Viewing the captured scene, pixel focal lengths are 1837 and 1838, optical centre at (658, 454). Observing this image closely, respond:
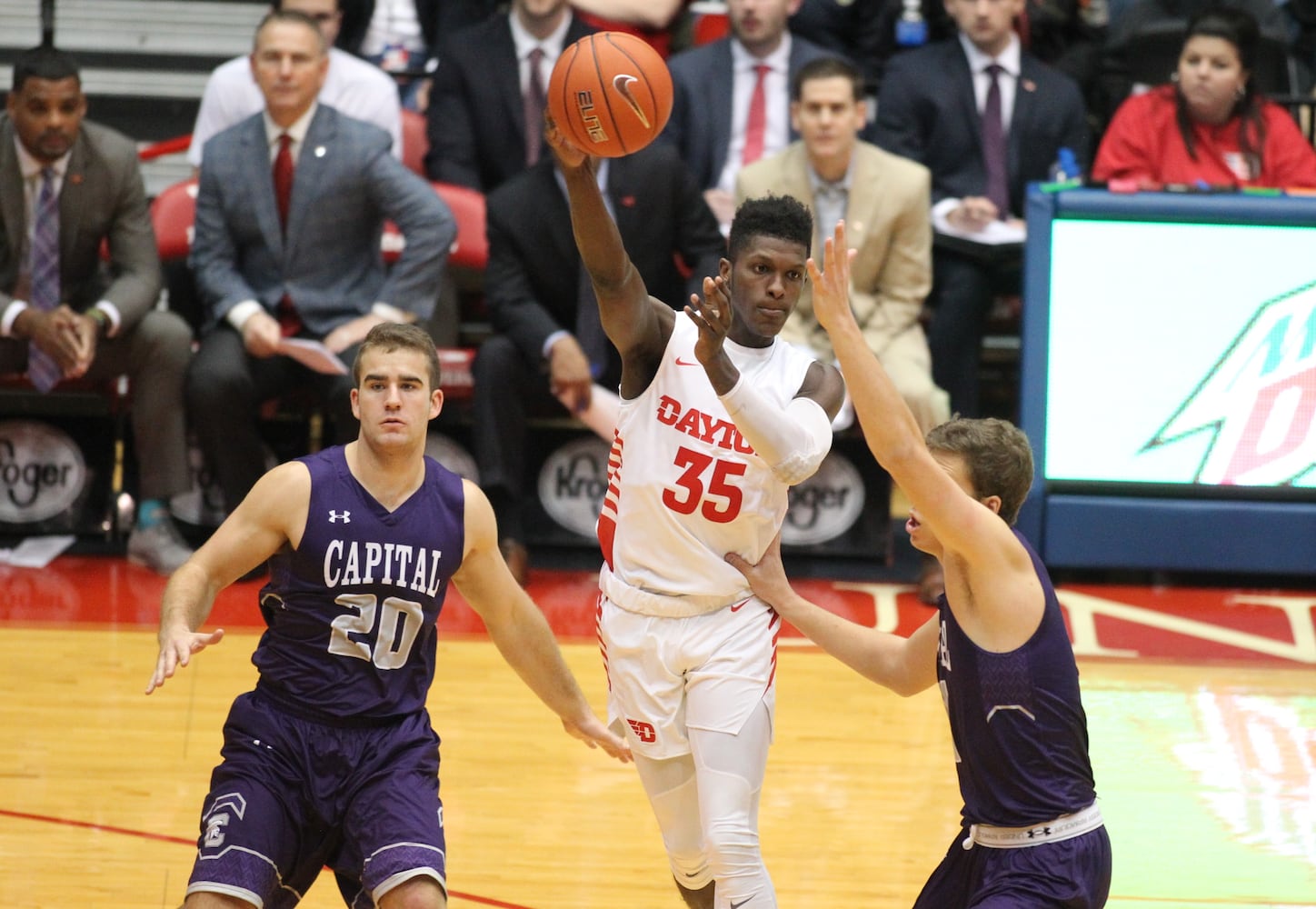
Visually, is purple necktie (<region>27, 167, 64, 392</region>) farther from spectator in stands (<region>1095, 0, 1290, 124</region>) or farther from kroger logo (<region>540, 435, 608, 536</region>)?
spectator in stands (<region>1095, 0, 1290, 124</region>)

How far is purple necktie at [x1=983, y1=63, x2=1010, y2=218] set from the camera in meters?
9.09

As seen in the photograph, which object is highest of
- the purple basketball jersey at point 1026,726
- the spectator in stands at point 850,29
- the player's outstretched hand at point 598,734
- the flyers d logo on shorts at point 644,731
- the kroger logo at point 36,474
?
the spectator in stands at point 850,29

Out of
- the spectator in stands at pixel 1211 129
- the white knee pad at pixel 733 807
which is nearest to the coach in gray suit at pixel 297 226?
the spectator in stands at pixel 1211 129

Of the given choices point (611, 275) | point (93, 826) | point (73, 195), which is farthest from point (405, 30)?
point (611, 275)

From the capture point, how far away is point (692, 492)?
4555mm

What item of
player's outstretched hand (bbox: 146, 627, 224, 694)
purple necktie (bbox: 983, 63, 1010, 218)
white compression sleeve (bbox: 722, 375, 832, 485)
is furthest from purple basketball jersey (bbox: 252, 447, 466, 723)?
purple necktie (bbox: 983, 63, 1010, 218)

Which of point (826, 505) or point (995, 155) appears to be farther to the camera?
point (995, 155)

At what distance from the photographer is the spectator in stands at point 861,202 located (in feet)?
27.5

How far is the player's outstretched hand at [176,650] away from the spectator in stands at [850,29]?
21.6ft

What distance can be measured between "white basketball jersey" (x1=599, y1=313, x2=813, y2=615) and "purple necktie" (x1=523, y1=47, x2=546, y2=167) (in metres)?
4.64

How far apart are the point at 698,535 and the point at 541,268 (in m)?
4.02

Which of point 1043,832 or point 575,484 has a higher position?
point 1043,832

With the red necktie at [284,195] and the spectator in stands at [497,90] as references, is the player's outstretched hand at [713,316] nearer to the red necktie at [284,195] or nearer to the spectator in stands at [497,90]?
the red necktie at [284,195]

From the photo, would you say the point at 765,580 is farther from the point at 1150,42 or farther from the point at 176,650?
the point at 1150,42
